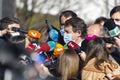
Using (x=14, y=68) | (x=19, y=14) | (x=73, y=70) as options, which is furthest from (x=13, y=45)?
(x=19, y=14)

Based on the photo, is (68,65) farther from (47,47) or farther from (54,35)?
(54,35)

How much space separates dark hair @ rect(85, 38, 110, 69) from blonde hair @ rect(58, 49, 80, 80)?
0.62ft

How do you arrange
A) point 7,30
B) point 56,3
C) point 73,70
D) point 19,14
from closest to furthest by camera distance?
point 73,70 < point 7,30 < point 19,14 < point 56,3

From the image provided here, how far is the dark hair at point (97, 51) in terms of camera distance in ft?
24.6

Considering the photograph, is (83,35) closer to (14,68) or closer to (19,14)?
A: (14,68)

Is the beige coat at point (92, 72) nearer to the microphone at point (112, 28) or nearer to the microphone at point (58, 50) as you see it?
the microphone at point (112, 28)

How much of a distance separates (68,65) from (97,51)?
0.39m

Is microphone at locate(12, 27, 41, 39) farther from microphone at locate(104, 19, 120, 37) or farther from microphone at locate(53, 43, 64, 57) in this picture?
microphone at locate(104, 19, 120, 37)

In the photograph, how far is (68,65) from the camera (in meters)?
7.70

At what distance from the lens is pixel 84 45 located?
7.95m

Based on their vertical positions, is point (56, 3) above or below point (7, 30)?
above

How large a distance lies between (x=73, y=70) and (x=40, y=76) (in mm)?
490

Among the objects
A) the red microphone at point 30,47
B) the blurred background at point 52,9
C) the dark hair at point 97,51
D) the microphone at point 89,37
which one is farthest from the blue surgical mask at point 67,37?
the blurred background at point 52,9

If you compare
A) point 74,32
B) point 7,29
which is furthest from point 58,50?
point 7,29
